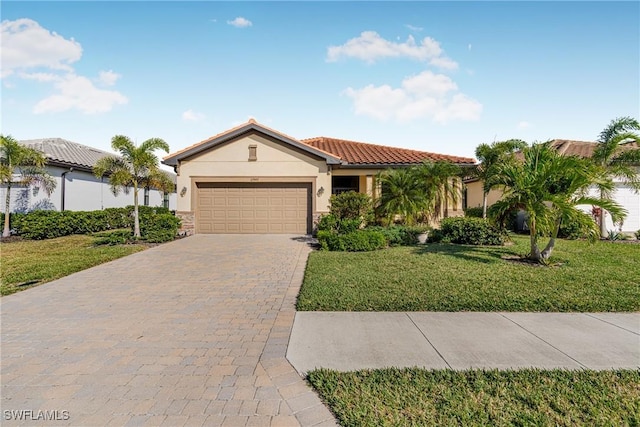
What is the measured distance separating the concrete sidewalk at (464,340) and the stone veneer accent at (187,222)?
461 inches

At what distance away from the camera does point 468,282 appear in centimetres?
629

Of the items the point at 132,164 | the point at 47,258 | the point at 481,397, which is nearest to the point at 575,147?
the point at 481,397

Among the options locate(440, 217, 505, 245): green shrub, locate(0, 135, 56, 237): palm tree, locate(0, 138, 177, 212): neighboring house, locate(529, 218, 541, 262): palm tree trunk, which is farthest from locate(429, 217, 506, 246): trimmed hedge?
locate(0, 138, 177, 212): neighboring house

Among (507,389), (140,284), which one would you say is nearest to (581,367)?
(507,389)

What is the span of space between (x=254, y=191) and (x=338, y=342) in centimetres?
1217

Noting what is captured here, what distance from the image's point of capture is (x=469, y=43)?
31.9ft

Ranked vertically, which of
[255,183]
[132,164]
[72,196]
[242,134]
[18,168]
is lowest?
[72,196]

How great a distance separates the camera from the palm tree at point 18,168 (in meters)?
12.4

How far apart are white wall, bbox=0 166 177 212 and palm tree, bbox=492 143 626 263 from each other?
64.8ft

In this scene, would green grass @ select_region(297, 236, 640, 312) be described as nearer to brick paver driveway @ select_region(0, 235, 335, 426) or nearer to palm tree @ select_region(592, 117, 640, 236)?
brick paver driveway @ select_region(0, 235, 335, 426)

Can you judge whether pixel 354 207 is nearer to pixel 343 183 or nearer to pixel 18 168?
pixel 343 183

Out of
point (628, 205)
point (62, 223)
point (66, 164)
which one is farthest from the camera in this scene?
point (628, 205)

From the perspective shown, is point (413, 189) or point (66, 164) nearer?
point (413, 189)

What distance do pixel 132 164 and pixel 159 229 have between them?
3.11 m
